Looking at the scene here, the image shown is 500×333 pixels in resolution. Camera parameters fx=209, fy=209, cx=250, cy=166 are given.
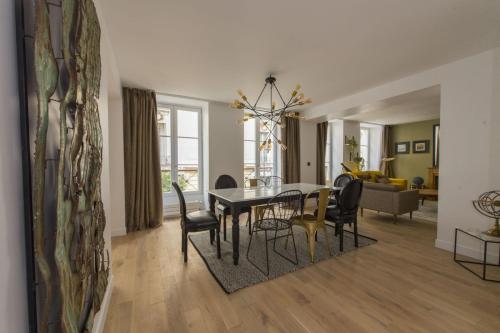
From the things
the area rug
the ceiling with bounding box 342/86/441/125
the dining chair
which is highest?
the ceiling with bounding box 342/86/441/125

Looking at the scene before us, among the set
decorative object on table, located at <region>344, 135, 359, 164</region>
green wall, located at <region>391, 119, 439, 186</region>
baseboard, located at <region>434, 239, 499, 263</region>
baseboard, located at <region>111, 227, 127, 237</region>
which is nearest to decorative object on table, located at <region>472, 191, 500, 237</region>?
baseboard, located at <region>434, 239, 499, 263</region>

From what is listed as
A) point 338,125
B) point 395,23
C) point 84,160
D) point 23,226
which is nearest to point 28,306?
point 23,226

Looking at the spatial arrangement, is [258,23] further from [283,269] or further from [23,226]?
[283,269]

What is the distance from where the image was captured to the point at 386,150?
7.56m

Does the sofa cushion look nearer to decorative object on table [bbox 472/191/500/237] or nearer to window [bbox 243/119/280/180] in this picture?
decorative object on table [bbox 472/191/500/237]

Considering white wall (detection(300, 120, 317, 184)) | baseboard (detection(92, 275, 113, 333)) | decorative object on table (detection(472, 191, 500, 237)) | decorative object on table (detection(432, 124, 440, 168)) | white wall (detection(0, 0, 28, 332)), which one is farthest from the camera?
decorative object on table (detection(432, 124, 440, 168))

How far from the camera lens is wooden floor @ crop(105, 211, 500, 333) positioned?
5.06ft

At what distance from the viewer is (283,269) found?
7.54ft

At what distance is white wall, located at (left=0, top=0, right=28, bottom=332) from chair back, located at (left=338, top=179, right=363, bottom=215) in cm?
271

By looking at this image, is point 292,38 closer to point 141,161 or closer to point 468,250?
point 141,161

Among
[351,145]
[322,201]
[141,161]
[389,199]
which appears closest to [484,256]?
[322,201]

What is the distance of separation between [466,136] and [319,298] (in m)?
2.71

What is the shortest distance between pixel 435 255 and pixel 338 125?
442cm

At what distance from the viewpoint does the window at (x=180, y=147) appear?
4.43 metres
